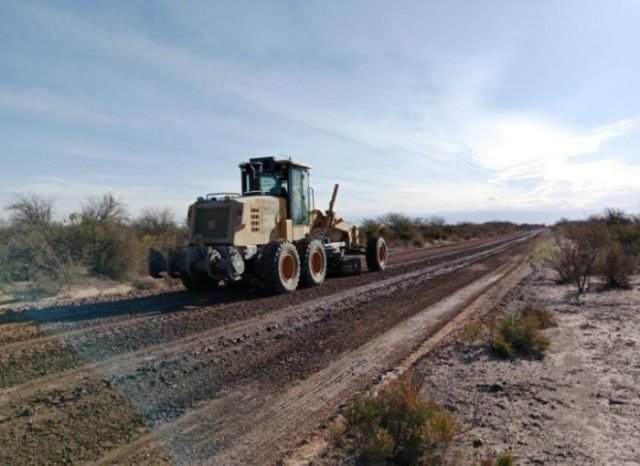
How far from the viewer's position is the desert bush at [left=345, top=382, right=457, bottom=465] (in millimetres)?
4066

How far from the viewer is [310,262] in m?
14.1

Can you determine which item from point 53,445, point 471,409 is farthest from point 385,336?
point 53,445

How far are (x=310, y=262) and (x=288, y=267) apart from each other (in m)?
1.03

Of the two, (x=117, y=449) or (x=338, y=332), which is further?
(x=338, y=332)

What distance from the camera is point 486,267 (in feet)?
69.6

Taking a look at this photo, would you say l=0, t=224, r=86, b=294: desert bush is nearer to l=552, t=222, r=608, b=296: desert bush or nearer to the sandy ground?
the sandy ground

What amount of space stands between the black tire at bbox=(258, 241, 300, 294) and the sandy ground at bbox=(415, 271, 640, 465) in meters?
5.42

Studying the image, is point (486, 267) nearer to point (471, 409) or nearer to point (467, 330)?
point (467, 330)

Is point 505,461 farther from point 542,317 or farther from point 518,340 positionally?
point 542,317

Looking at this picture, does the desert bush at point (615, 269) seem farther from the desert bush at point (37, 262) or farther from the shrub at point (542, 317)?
the desert bush at point (37, 262)

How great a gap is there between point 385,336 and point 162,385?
3.86 m

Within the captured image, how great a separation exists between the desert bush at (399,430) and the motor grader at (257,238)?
758 centimetres

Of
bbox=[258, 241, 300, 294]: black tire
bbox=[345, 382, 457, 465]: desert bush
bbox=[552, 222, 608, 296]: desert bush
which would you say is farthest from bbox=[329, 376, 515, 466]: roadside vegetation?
bbox=[552, 222, 608, 296]: desert bush

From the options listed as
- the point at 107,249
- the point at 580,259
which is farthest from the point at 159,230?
the point at 580,259
